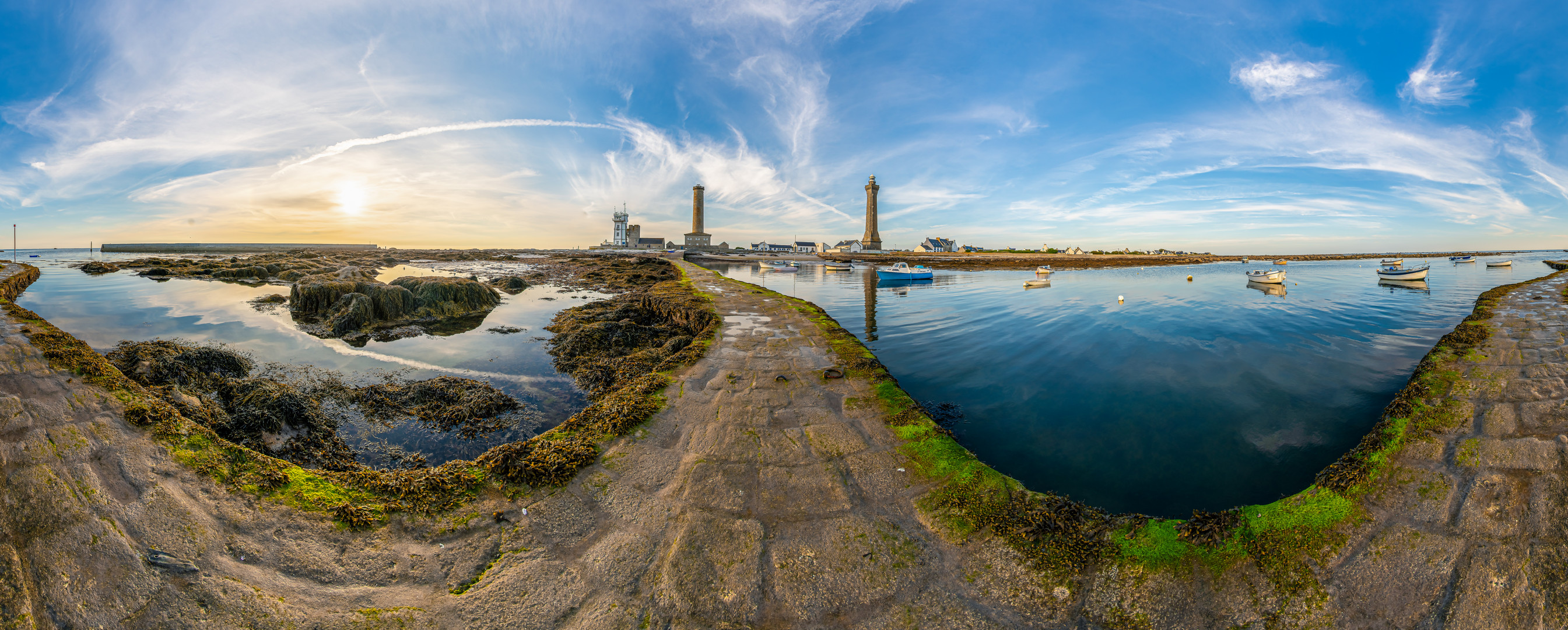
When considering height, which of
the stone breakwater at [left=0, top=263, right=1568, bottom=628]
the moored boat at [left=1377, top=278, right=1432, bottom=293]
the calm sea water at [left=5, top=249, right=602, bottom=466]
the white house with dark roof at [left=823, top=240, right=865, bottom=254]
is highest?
the white house with dark roof at [left=823, top=240, right=865, bottom=254]

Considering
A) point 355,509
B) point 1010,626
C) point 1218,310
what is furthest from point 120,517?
point 1218,310

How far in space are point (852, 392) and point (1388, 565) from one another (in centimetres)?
535

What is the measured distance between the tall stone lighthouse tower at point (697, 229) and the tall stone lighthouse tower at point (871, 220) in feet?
90.6

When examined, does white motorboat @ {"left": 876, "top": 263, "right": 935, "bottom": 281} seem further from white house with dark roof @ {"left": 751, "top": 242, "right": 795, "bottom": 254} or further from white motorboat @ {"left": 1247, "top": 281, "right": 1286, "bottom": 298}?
white house with dark roof @ {"left": 751, "top": 242, "right": 795, "bottom": 254}

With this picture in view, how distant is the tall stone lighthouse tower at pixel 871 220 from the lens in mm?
76500

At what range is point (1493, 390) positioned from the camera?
7039mm

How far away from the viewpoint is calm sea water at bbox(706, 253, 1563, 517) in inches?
256

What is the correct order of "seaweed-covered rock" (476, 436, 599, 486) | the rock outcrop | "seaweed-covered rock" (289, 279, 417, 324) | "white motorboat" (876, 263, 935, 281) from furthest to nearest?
"white motorboat" (876, 263, 935, 281) → "seaweed-covered rock" (289, 279, 417, 324) → the rock outcrop → "seaweed-covered rock" (476, 436, 599, 486)

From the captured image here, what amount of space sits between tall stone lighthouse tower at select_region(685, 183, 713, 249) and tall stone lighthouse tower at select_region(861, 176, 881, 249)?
90.6 ft

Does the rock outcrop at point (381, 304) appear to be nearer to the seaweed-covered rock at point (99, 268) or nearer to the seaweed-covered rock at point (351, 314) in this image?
the seaweed-covered rock at point (351, 314)

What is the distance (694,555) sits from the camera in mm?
3746

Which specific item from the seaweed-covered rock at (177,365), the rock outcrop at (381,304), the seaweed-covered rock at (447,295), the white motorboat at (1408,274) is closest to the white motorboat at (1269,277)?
the white motorboat at (1408,274)

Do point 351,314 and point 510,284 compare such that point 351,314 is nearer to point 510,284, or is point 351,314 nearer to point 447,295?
point 447,295

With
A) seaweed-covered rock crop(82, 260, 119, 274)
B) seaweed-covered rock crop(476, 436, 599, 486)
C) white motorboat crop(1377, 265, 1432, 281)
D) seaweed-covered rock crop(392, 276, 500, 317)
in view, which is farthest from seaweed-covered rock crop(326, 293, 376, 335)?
white motorboat crop(1377, 265, 1432, 281)
